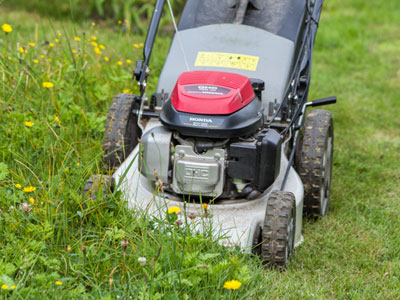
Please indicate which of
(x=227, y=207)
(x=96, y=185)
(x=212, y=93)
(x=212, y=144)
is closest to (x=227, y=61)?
(x=212, y=93)

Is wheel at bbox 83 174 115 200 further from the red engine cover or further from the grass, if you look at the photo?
the red engine cover

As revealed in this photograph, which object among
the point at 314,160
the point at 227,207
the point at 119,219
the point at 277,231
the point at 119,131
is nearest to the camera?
the point at 277,231

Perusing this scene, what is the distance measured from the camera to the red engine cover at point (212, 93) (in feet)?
9.00

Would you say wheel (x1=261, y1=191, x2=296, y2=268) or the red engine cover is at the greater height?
the red engine cover

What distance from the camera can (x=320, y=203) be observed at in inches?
128

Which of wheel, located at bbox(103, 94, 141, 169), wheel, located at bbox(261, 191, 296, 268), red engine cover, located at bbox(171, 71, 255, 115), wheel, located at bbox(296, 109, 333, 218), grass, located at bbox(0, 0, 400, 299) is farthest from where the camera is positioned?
wheel, located at bbox(103, 94, 141, 169)

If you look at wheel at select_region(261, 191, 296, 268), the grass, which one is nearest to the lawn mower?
wheel at select_region(261, 191, 296, 268)

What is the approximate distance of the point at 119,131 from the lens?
3.29 m

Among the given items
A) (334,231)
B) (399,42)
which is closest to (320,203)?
(334,231)

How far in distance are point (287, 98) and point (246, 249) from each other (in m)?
0.94

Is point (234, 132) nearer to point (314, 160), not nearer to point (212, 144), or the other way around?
point (212, 144)

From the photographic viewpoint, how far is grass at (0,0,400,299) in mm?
2342

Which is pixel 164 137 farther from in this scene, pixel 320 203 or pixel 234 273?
pixel 320 203

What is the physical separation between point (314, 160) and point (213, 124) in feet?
2.28
